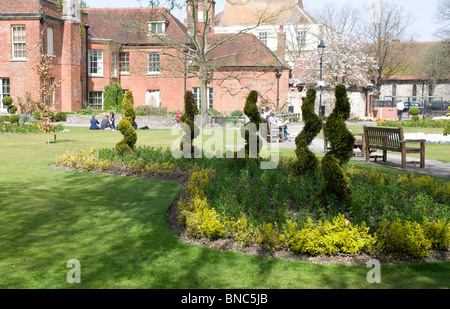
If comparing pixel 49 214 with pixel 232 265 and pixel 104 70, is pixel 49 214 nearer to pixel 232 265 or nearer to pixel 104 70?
pixel 232 265

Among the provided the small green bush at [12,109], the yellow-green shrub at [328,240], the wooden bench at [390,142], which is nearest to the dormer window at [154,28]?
the small green bush at [12,109]

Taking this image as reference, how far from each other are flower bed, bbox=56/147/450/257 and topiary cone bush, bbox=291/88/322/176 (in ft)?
1.17

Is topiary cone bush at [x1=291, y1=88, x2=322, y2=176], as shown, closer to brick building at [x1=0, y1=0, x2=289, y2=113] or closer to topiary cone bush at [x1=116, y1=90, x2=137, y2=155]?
topiary cone bush at [x1=116, y1=90, x2=137, y2=155]

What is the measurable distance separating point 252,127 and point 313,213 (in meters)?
4.57

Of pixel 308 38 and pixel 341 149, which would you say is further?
pixel 308 38

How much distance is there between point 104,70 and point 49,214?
36.0 meters

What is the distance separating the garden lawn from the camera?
5.28m

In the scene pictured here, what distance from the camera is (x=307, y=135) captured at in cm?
1002

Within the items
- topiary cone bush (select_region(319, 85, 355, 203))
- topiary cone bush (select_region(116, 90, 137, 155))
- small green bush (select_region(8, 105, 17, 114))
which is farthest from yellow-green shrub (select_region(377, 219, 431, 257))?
small green bush (select_region(8, 105, 17, 114))

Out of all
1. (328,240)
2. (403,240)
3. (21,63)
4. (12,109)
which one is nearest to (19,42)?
(21,63)

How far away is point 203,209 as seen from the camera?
7180 millimetres

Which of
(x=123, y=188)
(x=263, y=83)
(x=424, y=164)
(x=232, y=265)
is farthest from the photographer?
(x=263, y=83)

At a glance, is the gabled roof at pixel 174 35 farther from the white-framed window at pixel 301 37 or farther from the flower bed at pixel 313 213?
the flower bed at pixel 313 213
